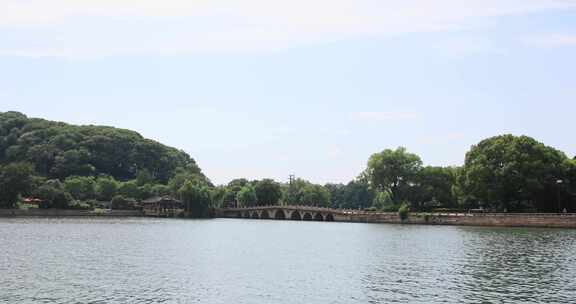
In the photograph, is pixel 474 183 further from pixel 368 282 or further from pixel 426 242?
pixel 368 282

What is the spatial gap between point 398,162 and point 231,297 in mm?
106286

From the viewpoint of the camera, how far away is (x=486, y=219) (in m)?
102

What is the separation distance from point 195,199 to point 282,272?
11648 centimetres

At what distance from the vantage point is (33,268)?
41781 mm

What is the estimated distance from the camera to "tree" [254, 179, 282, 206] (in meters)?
175

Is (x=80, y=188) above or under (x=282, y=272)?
above

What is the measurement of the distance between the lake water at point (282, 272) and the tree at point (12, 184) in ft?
265

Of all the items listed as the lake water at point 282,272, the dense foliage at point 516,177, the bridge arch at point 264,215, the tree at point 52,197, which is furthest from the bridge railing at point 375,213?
the tree at point 52,197

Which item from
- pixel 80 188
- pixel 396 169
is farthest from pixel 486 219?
pixel 80 188

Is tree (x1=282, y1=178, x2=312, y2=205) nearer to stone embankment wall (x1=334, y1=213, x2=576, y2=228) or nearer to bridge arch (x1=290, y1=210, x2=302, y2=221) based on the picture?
bridge arch (x1=290, y1=210, x2=302, y2=221)

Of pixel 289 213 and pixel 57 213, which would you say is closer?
pixel 57 213

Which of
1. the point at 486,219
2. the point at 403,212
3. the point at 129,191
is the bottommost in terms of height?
the point at 486,219

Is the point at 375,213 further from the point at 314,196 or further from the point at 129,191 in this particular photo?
the point at 129,191

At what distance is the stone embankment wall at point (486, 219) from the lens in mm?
93500
